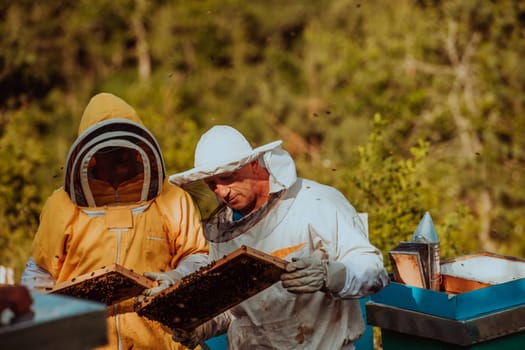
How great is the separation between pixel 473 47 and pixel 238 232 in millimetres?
10185

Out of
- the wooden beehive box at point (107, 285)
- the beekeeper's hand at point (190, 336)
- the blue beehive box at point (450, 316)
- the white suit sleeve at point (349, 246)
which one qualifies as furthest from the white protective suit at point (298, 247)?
the wooden beehive box at point (107, 285)

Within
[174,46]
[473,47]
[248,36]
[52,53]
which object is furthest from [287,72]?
[473,47]

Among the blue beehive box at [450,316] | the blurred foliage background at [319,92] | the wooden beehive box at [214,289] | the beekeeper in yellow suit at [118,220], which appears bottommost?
the blue beehive box at [450,316]

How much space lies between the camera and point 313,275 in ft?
10.3

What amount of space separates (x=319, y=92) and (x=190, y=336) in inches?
656

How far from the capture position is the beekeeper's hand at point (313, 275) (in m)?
3.11

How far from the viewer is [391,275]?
416 centimetres

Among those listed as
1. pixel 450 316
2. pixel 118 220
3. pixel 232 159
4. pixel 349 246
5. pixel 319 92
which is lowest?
pixel 450 316

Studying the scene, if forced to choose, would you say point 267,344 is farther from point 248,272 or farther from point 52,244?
point 52,244

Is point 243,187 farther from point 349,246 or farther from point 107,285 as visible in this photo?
point 107,285

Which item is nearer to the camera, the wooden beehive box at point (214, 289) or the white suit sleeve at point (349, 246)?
the wooden beehive box at point (214, 289)

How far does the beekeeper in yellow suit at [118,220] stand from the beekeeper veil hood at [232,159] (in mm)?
485

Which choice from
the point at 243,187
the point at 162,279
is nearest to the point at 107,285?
the point at 162,279

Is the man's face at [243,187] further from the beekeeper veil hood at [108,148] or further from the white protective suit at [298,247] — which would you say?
the beekeeper veil hood at [108,148]
